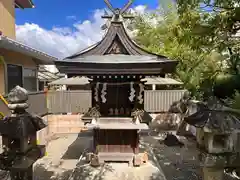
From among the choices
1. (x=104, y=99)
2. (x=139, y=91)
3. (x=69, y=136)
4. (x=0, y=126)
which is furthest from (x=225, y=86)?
(x=0, y=126)

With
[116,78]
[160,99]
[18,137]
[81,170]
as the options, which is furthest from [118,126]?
[160,99]

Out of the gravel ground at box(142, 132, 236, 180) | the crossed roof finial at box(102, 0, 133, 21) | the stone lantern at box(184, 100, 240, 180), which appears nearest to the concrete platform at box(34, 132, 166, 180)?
the gravel ground at box(142, 132, 236, 180)

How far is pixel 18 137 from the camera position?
13.6 ft

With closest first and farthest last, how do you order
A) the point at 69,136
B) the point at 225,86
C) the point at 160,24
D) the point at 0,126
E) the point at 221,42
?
the point at 0,126, the point at 221,42, the point at 225,86, the point at 69,136, the point at 160,24

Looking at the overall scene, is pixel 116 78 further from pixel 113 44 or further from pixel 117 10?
pixel 117 10

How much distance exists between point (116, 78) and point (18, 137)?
12.3 feet

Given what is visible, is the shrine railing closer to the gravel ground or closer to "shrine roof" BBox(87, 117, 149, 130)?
the gravel ground

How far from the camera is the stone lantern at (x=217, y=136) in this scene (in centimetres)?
433

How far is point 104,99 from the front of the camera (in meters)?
7.42

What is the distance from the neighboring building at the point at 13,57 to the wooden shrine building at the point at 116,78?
10.9ft

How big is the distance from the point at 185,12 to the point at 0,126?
5.07m

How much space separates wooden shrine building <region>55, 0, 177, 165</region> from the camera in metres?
6.46

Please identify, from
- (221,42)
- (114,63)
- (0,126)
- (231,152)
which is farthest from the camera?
(114,63)

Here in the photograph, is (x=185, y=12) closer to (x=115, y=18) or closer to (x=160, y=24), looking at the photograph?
(x=115, y=18)
